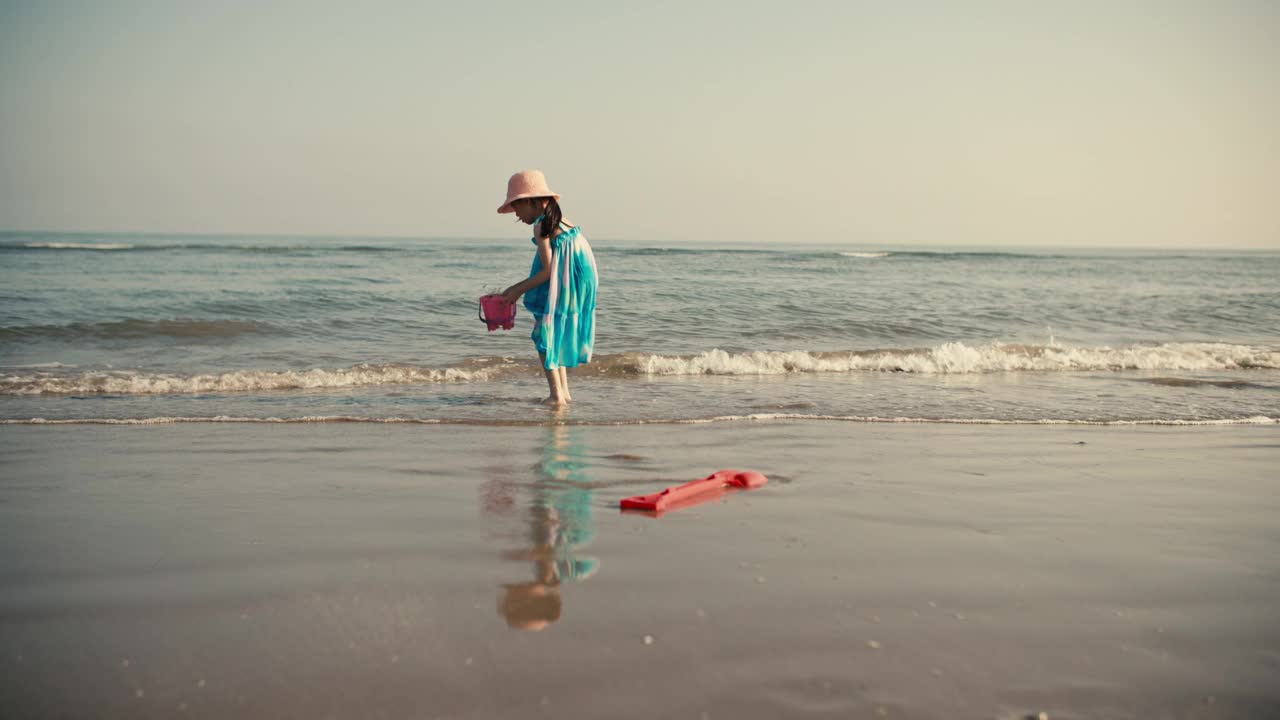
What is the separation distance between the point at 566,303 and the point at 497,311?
57cm

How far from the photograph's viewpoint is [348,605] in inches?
109

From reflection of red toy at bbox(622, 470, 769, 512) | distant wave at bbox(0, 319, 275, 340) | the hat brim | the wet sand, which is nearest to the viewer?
the wet sand

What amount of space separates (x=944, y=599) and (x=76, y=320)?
1340 cm

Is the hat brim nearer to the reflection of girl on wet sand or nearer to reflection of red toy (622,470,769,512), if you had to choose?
the reflection of girl on wet sand

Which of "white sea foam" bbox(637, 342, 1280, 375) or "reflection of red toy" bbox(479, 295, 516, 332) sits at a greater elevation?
"reflection of red toy" bbox(479, 295, 516, 332)

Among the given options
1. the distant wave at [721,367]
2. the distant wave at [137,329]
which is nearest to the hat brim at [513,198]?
the distant wave at [721,367]

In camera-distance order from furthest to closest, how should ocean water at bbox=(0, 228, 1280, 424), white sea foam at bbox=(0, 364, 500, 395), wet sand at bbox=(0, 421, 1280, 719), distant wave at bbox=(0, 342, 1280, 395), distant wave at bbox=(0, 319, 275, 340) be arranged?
distant wave at bbox=(0, 319, 275, 340)
distant wave at bbox=(0, 342, 1280, 395)
white sea foam at bbox=(0, 364, 500, 395)
ocean water at bbox=(0, 228, 1280, 424)
wet sand at bbox=(0, 421, 1280, 719)

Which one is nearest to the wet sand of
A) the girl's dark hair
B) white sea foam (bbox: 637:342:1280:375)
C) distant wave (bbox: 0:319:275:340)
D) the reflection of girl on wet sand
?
the reflection of girl on wet sand

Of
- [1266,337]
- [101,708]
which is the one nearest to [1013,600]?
[101,708]

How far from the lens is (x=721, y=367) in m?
9.95

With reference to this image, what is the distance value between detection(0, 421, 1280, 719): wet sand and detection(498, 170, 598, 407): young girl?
196 cm

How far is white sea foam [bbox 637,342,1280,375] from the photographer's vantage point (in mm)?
10016

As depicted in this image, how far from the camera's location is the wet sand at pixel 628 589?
224 cm

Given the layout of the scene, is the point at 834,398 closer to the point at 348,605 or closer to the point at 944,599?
the point at 944,599
